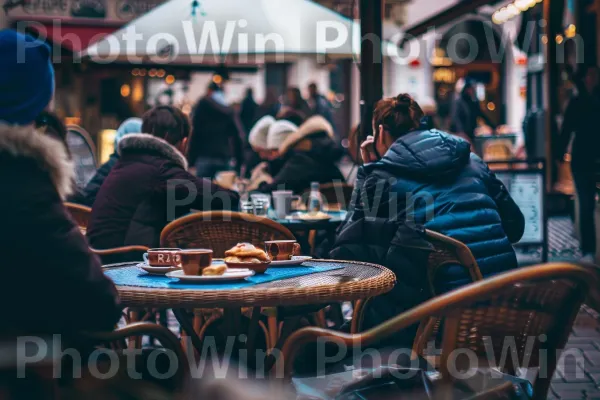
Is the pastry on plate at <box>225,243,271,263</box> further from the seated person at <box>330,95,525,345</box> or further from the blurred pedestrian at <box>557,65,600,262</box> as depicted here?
the blurred pedestrian at <box>557,65,600,262</box>

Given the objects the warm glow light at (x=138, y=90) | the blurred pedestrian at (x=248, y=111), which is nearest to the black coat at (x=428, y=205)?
the blurred pedestrian at (x=248, y=111)

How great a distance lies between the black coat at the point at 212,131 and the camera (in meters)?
12.5

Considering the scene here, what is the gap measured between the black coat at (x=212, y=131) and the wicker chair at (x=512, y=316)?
391 inches

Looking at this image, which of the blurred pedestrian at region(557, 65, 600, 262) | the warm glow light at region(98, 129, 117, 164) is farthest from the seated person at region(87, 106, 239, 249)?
the warm glow light at region(98, 129, 117, 164)

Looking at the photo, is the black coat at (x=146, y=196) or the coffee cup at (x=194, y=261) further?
the black coat at (x=146, y=196)

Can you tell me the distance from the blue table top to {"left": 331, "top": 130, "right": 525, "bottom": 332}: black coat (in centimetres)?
31

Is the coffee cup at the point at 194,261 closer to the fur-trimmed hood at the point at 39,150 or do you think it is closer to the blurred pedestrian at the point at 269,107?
the fur-trimmed hood at the point at 39,150

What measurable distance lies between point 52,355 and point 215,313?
8.13ft

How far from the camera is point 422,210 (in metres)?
4.21

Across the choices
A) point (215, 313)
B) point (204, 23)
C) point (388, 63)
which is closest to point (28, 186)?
point (215, 313)

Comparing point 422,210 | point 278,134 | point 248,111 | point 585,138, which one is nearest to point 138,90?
point 248,111

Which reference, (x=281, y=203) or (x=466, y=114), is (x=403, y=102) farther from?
(x=466, y=114)

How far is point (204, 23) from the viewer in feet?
28.6

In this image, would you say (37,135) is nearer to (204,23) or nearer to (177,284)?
(177,284)
